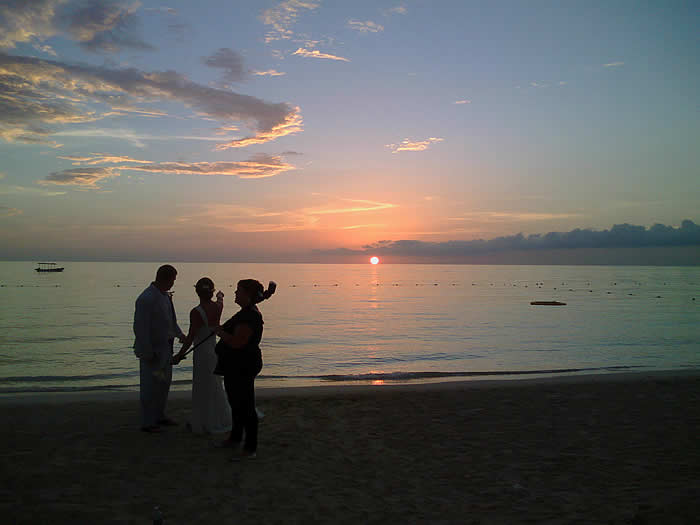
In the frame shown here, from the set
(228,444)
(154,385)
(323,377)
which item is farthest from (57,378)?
(228,444)

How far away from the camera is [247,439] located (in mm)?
6926

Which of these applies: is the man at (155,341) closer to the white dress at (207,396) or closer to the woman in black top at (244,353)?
the white dress at (207,396)

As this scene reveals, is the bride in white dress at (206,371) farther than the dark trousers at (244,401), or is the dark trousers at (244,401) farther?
the bride in white dress at (206,371)

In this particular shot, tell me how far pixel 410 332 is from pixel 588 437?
2509 centimetres

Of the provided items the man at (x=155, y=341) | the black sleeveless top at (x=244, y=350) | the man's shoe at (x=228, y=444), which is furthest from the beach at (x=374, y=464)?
the black sleeveless top at (x=244, y=350)

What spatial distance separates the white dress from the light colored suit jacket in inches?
19.4

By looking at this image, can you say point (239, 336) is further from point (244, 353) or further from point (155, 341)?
point (155, 341)

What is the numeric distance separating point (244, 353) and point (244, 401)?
75cm

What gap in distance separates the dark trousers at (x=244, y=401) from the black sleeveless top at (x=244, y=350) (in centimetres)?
11

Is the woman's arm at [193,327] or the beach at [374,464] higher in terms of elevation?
the woman's arm at [193,327]

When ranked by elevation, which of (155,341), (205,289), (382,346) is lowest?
(382,346)

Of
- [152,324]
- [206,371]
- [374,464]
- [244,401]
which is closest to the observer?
[244,401]

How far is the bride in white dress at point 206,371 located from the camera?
7.40m

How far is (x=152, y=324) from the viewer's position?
7484 millimetres
